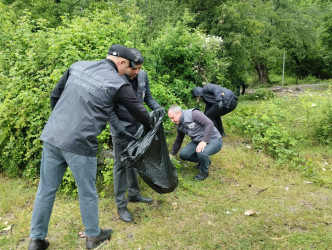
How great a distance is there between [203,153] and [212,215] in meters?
1.04

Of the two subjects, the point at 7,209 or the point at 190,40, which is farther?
the point at 190,40

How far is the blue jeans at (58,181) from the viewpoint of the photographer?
8.33ft

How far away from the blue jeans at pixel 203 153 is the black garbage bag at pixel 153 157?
1.06 metres

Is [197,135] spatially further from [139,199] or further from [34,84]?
[34,84]

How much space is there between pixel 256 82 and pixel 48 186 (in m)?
25.9

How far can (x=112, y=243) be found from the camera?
2.99 meters

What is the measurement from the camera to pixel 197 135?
4402 mm

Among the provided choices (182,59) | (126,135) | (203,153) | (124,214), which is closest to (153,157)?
(126,135)

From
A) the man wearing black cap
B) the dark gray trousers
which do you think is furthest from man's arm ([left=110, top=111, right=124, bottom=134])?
the man wearing black cap

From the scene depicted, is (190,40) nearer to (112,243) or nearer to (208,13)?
(112,243)

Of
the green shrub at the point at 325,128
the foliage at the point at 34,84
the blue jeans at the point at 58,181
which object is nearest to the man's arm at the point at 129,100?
the blue jeans at the point at 58,181

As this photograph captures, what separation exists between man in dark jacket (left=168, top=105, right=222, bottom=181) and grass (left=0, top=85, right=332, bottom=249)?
32 centimetres

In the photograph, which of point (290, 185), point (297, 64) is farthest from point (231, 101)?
point (297, 64)

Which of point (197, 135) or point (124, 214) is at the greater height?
point (197, 135)
